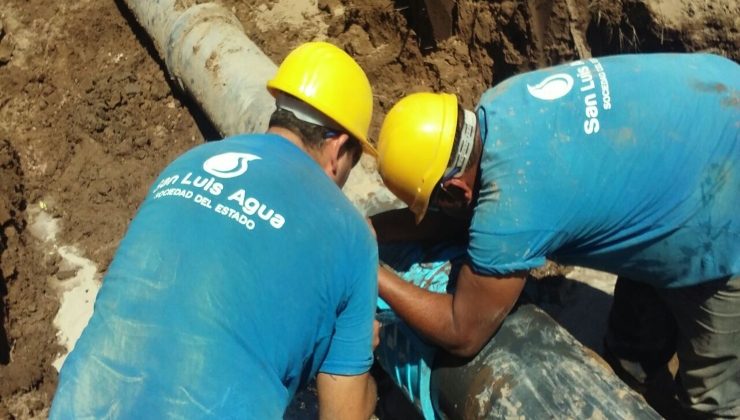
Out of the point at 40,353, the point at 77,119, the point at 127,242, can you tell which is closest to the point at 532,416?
the point at 127,242

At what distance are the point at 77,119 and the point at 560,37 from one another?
352cm

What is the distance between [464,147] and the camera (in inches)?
120

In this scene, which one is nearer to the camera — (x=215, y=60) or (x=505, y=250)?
(x=505, y=250)

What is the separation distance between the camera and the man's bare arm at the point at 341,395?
2725mm

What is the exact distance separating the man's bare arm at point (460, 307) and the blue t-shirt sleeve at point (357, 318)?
0.50 meters

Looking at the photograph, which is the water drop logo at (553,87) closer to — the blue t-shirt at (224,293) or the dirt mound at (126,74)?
the blue t-shirt at (224,293)

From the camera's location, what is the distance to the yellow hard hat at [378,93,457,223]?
305cm

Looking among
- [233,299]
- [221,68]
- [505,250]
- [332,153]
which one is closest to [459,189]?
[505,250]

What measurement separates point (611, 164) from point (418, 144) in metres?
0.74

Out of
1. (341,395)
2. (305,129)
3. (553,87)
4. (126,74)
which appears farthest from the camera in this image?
(126,74)

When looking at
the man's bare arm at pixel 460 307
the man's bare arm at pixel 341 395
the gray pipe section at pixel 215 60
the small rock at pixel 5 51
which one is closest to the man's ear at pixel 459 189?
the man's bare arm at pixel 460 307

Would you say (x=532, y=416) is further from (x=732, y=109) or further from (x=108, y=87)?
(x=108, y=87)

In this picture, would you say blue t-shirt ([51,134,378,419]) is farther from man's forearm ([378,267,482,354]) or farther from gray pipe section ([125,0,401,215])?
gray pipe section ([125,0,401,215])

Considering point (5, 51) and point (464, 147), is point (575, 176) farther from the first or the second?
point (5, 51)
